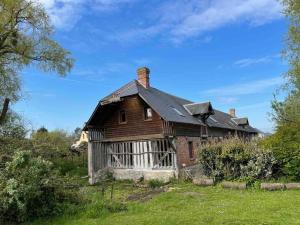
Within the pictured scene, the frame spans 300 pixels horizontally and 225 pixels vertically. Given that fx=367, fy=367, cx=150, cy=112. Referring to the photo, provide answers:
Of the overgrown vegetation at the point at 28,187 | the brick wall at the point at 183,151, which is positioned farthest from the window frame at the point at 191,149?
the overgrown vegetation at the point at 28,187

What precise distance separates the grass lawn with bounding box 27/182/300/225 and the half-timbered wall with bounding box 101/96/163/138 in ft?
31.0

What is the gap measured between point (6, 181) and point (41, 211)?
1436mm

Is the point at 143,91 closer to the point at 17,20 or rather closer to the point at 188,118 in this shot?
the point at 188,118

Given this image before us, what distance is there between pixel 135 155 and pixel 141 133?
1.64m

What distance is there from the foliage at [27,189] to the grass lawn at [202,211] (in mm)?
531

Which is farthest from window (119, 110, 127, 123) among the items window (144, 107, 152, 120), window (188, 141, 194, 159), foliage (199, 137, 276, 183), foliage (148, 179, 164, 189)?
foliage (199, 137, 276, 183)

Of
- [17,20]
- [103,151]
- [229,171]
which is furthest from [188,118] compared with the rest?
→ [17,20]

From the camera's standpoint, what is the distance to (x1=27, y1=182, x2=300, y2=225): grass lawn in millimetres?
9852

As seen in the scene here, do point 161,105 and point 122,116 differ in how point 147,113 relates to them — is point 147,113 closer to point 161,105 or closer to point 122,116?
point 161,105

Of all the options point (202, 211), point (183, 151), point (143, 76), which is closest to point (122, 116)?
point (143, 76)

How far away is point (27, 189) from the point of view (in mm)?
10844

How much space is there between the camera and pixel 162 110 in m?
23.8

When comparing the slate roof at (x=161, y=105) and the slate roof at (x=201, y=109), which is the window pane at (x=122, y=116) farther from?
the slate roof at (x=201, y=109)

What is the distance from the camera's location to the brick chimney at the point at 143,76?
27.1 m
